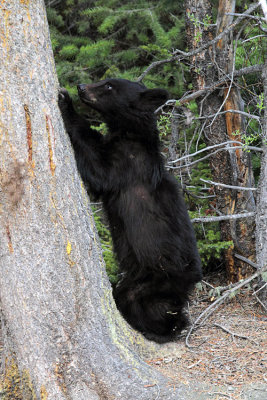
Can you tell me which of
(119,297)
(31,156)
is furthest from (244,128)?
(31,156)

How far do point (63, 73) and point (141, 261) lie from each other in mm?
2967

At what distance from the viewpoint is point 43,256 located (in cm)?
287

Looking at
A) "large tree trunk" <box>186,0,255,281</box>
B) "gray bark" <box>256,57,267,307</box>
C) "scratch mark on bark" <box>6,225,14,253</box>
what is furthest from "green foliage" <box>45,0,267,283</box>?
"scratch mark on bark" <box>6,225,14,253</box>

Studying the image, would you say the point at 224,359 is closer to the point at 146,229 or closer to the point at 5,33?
the point at 146,229

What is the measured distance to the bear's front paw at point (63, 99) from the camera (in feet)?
11.1

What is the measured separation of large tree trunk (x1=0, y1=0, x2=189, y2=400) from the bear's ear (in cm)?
142

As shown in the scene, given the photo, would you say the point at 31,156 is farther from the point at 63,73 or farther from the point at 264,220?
the point at 63,73

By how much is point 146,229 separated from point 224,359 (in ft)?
3.96

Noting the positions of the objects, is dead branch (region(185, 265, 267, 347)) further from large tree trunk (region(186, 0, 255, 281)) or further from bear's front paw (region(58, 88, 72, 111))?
bear's front paw (region(58, 88, 72, 111))

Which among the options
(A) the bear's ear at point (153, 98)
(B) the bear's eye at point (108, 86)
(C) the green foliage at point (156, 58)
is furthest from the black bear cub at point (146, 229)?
(C) the green foliage at point (156, 58)

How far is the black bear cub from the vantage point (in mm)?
3980

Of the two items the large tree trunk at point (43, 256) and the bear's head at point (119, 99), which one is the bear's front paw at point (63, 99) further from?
the bear's head at point (119, 99)

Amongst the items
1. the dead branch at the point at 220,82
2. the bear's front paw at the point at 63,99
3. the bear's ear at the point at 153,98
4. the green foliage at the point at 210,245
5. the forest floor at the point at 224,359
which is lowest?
the green foliage at the point at 210,245

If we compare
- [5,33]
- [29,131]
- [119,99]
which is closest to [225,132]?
[119,99]
